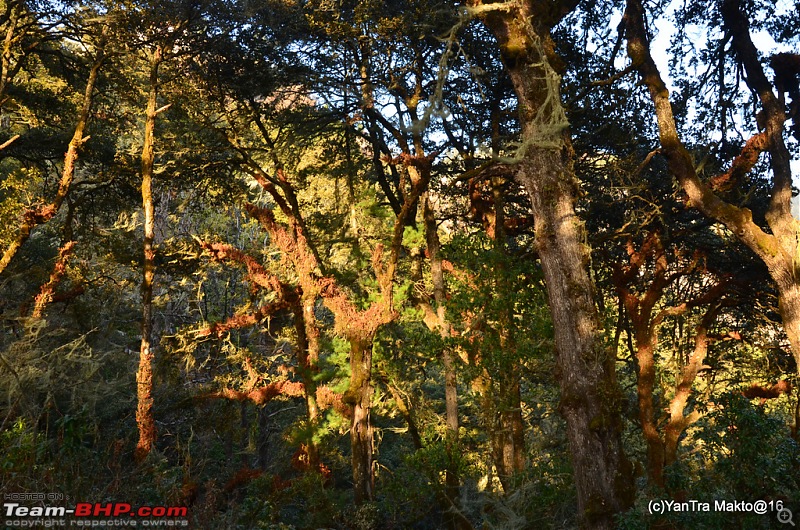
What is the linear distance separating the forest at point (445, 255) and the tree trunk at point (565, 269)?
41 mm

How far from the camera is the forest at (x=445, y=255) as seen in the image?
781 cm

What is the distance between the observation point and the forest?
25.6 feet

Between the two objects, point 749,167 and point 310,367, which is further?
point 310,367

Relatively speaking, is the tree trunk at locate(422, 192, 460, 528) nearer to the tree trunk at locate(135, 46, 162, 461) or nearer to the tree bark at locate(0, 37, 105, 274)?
the tree trunk at locate(135, 46, 162, 461)

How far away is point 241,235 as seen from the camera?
24.6 metres

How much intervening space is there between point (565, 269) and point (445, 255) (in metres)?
4.48

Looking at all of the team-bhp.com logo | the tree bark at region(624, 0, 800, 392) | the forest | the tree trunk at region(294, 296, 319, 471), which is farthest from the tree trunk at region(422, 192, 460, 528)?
the team-bhp.com logo

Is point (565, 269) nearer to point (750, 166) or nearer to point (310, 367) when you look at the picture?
point (750, 166)

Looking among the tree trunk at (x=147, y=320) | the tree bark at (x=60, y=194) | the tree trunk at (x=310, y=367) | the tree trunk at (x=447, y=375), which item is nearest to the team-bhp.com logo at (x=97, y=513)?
the tree trunk at (x=147, y=320)

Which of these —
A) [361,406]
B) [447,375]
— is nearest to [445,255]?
[447,375]

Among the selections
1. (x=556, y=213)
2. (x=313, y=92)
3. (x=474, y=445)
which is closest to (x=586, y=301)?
(x=556, y=213)

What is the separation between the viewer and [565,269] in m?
7.94

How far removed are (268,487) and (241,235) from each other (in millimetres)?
12283

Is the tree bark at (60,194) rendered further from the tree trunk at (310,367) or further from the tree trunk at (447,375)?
the tree trunk at (447,375)
